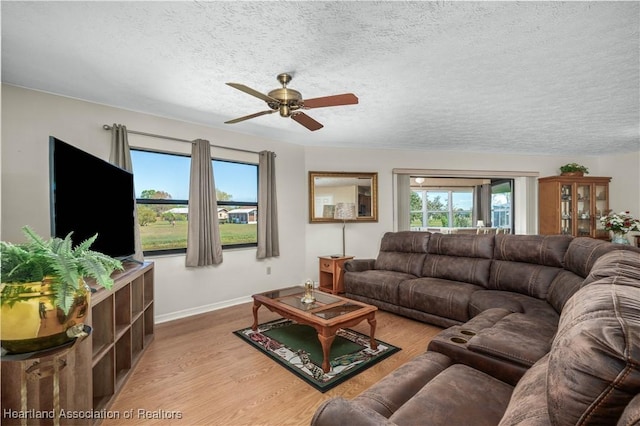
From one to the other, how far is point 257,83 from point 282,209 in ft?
7.63

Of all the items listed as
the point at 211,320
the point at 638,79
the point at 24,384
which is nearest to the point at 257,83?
the point at 24,384

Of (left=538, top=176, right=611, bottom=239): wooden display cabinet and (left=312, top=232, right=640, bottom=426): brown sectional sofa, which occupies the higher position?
(left=538, top=176, right=611, bottom=239): wooden display cabinet

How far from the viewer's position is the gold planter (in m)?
0.83

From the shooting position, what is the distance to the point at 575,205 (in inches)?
218

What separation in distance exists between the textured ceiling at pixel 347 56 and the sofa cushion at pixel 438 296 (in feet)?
6.54

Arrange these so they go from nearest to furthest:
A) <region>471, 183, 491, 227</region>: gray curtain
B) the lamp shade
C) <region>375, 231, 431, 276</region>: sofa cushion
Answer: <region>375, 231, 431, 276</region>: sofa cushion, the lamp shade, <region>471, 183, 491, 227</region>: gray curtain

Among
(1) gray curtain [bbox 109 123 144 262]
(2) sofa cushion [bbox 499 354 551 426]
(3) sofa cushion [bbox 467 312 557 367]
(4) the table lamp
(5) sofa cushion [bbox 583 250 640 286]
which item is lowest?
(3) sofa cushion [bbox 467 312 557 367]

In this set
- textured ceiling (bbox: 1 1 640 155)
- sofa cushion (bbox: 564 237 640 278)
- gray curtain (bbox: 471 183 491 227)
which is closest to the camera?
textured ceiling (bbox: 1 1 640 155)

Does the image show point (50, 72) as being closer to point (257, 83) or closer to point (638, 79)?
point (257, 83)

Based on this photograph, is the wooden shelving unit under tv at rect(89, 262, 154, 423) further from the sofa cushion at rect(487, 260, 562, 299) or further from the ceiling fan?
the sofa cushion at rect(487, 260, 562, 299)

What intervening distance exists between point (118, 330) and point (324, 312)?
1575mm

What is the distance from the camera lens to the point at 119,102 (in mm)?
3111

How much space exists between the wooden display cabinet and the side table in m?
→ 4.14

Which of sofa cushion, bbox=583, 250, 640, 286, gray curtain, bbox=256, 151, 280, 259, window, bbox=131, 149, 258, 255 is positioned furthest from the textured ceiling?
sofa cushion, bbox=583, 250, 640, 286
